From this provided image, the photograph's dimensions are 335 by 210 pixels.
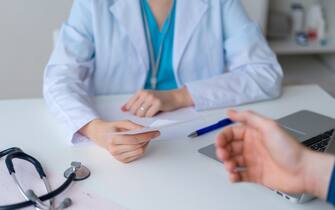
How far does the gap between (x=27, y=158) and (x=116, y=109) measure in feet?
1.10

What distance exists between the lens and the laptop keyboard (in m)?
0.91

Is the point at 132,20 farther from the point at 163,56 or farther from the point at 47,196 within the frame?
the point at 47,196

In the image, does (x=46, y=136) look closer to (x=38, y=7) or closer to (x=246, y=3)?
(x=38, y=7)

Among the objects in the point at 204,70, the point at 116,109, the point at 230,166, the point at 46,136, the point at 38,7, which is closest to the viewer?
A: the point at 230,166

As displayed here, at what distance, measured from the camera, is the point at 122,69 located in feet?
4.53

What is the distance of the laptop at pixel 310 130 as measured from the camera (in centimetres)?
92

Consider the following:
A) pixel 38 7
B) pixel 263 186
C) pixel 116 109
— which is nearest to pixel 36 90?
pixel 38 7

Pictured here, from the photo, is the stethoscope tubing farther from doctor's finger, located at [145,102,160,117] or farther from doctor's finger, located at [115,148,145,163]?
doctor's finger, located at [145,102,160,117]

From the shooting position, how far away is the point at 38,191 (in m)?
0.79

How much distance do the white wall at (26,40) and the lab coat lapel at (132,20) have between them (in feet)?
3.10

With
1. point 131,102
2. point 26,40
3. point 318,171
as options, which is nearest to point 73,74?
point 131,102

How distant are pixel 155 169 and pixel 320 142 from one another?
1.21ft

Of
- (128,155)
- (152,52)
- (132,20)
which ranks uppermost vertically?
(132,20)

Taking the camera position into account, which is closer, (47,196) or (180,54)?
(47,196)
